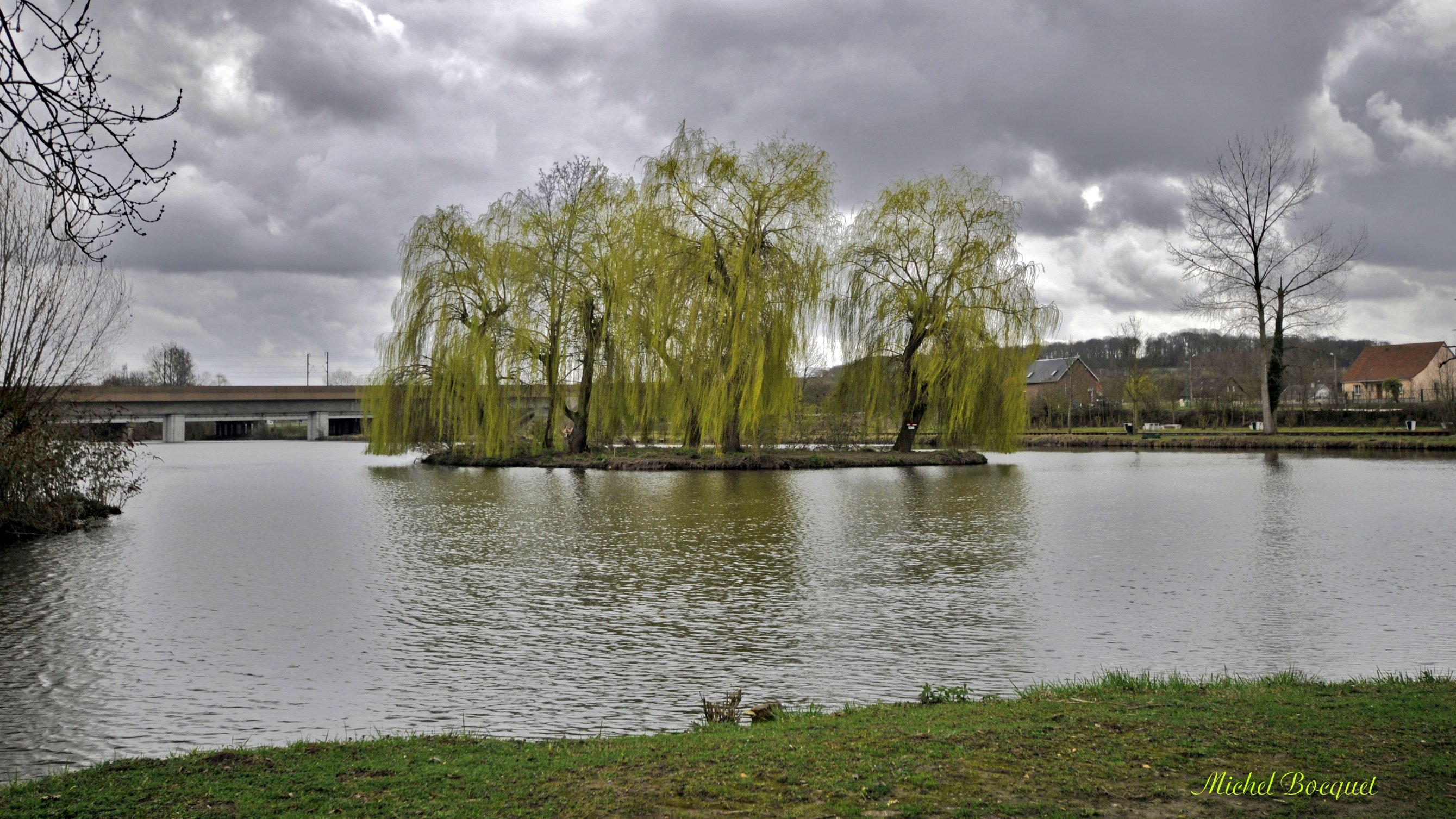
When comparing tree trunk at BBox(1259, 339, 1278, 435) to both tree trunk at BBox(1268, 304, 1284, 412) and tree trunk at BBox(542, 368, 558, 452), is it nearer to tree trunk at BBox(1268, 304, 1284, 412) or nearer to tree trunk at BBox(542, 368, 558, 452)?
tree trunk at BBox(1268, 304, 1284, 412)

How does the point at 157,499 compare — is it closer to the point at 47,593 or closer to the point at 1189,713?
the point at 47,593

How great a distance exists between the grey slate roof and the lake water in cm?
6889

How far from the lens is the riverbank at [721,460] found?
3469 cm

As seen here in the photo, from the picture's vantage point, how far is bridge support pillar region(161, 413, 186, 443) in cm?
7169

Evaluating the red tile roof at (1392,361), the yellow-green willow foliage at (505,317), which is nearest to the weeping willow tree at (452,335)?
the yellow-green willow foliage at (505,317)

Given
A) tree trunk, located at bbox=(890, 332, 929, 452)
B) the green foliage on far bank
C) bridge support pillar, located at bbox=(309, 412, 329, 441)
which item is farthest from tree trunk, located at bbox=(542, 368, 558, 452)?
bridge support pillar, located at bbox=(309, 412, 329, 441)

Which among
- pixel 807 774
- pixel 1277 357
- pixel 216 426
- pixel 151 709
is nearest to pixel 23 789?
pixel 151 709

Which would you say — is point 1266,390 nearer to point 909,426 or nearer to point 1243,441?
point 1243,441

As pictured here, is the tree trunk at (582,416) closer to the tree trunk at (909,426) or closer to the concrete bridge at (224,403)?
the tree trunk at (909,426)

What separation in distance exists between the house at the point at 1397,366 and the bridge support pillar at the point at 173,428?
95.9 meters

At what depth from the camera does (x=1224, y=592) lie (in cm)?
1137

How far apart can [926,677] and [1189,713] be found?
246 centimetres

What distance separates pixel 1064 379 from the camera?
3413 inches

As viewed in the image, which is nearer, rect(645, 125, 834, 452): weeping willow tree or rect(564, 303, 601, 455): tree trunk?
rect(645, 125, 834, 452): weeping willow tree
